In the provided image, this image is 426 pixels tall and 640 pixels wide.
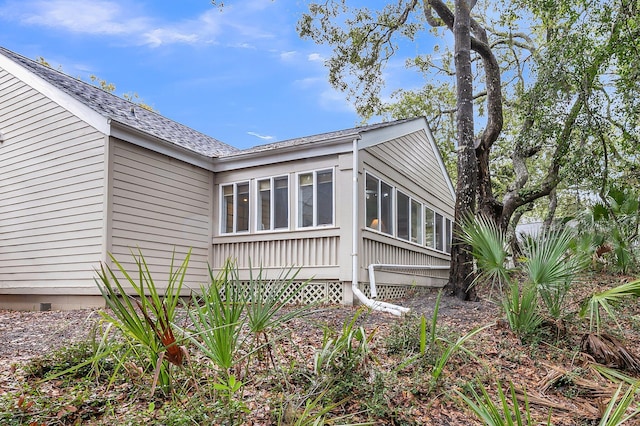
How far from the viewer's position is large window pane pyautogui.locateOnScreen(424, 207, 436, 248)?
13.7m

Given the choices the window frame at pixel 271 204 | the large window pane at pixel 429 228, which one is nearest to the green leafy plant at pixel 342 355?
the window frame at pixel 271 204

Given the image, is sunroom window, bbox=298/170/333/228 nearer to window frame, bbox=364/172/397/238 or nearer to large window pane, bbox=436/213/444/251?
window frame, bbox=364/172/397/238

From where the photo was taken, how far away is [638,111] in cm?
1182

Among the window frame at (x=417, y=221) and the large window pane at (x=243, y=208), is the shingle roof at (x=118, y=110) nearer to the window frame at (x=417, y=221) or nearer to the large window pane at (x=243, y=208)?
the large window pane at (x=243, y=208)

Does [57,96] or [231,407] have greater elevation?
[57,96]

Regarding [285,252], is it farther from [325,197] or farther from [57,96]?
[57,96]

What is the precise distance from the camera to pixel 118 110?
10.4 metres

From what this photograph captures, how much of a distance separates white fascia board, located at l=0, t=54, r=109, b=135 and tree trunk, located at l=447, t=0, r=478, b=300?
668 cm

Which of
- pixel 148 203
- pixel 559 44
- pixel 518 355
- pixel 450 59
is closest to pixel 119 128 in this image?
pixel 148 203

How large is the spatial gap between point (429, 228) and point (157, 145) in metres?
8.20

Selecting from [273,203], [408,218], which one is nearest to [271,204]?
[273,203]

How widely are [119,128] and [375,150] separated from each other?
17.1 ft

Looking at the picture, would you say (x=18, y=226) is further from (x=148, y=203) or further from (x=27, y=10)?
(x=27, y=10)

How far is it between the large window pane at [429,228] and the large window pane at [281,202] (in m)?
5.18
